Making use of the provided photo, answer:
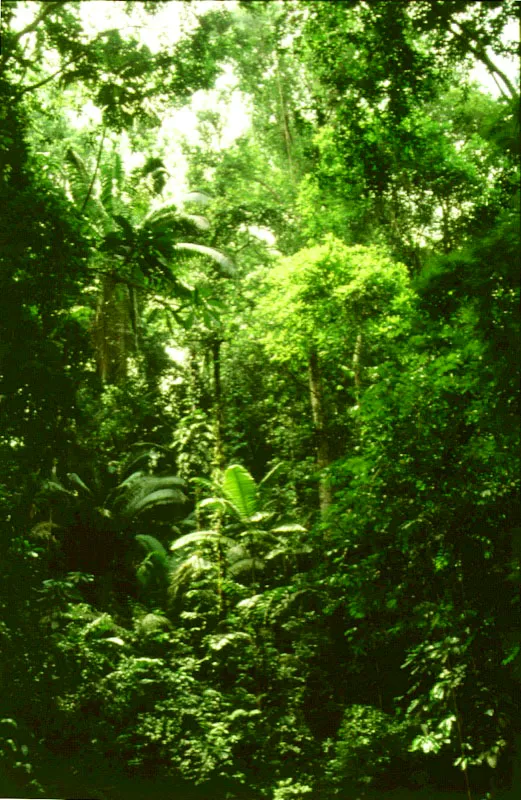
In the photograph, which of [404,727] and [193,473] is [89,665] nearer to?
[404,727]

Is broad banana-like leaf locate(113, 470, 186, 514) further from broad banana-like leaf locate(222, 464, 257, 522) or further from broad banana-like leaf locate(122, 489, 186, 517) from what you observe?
broad banana-like leaf locate(222, 464, 257, 522)

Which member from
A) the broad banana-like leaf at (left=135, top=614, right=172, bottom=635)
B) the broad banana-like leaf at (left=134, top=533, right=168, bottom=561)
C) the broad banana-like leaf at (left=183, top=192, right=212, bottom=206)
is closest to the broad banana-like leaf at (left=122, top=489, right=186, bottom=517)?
the broad banana-like leaf at (left=134, top=533, right=168, bottom=561)

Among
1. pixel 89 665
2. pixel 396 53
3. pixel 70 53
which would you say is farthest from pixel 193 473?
pixel 396 53

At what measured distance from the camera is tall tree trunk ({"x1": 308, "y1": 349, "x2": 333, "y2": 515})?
300 inches

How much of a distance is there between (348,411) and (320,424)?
2.93 metres

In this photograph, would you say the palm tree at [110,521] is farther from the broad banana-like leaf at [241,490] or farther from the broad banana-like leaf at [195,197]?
the broad banana-like leaf at [195,197]

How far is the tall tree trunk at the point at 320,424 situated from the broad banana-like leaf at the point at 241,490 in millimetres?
1193

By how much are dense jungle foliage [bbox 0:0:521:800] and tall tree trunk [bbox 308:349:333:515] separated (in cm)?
32

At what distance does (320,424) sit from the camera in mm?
7852

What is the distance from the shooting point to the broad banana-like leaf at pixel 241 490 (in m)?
6.44

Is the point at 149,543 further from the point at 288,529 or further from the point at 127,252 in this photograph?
the point at 127,252

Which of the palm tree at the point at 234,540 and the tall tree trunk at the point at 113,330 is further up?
the tall tree trunk at the point at 113,330

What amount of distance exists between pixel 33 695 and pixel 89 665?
63 centimetres

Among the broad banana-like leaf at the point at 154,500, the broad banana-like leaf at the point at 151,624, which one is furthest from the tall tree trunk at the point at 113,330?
the broad banana-like leaf at the point at 154,500
